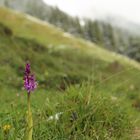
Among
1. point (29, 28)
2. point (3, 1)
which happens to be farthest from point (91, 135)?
point (3, 1)

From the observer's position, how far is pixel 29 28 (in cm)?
8206

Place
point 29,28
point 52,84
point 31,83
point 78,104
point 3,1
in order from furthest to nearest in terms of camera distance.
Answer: point 3,1, point 29,28, point 52,84, point 78,104, point 31,83

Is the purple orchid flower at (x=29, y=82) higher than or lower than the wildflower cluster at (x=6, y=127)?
higher

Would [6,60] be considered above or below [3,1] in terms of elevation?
below

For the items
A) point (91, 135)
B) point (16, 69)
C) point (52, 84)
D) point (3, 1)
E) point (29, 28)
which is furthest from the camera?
point (3, 1)

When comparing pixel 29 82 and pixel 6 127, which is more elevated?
pixel 29 82

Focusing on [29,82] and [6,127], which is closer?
[29,82]

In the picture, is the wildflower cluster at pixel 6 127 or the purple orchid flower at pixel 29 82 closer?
the purple orchid flower at pixel 29 82

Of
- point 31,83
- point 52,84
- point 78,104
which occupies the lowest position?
point 52,84

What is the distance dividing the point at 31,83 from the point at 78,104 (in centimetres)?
196

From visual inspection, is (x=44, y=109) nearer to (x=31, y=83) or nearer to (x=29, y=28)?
(x=31, y=83)

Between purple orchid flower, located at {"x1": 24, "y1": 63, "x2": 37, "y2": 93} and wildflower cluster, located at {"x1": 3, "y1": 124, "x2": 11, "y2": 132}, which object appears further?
wildflower cluster, located at {"x1": 3, "y1": 124, "x2": 11, "y2": 132}

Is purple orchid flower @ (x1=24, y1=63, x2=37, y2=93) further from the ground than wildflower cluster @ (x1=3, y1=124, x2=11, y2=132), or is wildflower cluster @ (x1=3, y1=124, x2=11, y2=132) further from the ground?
purple orchid flower @ (x1=24, y1=63, x2=37, y2=93)

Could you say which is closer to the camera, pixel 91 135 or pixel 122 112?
pixel 91 135
